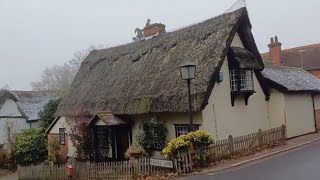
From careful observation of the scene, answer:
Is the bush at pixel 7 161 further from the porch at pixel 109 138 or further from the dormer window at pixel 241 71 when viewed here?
the dormer window at pixel 241 71

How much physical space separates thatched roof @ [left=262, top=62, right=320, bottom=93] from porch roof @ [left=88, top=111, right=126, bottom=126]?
968 cm

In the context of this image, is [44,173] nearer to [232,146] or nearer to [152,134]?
→ [152,134]

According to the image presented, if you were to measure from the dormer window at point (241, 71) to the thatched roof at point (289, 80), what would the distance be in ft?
7.01

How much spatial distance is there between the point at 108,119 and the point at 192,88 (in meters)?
6.37

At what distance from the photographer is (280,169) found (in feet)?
49.6

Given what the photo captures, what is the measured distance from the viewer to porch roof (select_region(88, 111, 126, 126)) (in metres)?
23.7

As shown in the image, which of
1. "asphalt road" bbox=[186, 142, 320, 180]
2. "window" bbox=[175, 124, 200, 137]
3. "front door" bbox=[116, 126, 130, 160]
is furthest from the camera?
"front door" bbox=[116, 126, 130, 160]

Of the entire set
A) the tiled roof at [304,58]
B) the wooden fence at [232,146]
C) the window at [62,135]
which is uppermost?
the tiled roof at [304,58]

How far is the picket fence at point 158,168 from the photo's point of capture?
16.5 metres

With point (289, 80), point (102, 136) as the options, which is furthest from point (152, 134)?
point (289, 80)

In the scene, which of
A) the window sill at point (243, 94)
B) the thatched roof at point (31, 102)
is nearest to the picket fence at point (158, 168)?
the window sill at point (243, 94)

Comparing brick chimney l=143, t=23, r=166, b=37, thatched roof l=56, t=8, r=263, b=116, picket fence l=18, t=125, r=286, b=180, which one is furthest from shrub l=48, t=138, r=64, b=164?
brick chimney l=143, t=23, r=166, b=37

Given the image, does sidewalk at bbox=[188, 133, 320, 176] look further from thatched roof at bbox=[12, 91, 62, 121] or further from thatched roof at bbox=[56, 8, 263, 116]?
thatched roof at bbox=[12, 91, 62, 121]

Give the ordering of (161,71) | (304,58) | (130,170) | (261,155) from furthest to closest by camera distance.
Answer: (304,58) < (161,71) < (261,155) < (130,170)
